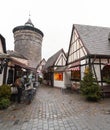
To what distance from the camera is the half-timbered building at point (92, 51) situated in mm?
11742

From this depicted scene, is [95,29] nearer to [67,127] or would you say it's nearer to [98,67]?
[98,67]

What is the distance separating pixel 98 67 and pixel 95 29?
5717 mm

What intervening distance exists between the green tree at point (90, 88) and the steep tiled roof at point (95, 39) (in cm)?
237

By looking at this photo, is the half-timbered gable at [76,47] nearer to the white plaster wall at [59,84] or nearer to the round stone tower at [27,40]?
the white plaster wall at [59,84]

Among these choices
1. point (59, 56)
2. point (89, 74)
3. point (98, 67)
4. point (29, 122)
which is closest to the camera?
point (29, 122)

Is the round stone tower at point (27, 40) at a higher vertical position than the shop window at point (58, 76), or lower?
higher

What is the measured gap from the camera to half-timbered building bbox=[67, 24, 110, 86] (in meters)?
11.7

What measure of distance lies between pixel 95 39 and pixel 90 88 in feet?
18.7

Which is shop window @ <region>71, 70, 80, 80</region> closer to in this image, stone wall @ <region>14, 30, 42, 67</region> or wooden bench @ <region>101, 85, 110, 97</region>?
wooden bench @ <region>101, 85, 110, 97</region>

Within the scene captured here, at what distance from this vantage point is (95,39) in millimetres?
→ 13562

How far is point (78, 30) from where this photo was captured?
48.4ft

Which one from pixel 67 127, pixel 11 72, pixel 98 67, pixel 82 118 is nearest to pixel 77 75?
pixel 98 67

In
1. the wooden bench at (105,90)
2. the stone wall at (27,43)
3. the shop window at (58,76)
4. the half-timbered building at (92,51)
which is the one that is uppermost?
the stone wall at (27,43)

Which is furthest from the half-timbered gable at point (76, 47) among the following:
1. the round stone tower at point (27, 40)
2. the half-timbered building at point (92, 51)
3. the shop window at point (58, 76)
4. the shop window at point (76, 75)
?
the round stone tower at point (27, 40)
